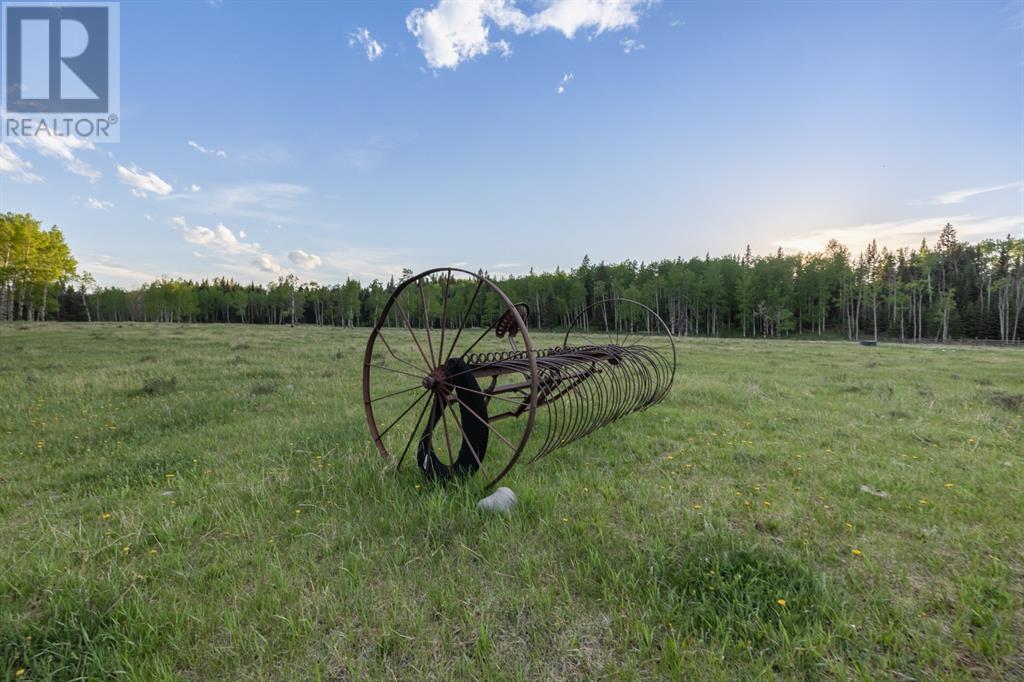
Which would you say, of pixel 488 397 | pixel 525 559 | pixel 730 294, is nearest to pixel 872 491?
pixel 525 559

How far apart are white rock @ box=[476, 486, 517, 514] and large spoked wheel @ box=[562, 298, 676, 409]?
10.2 ft

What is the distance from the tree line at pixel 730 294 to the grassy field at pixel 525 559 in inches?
1720

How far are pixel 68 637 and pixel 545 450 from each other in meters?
3.63

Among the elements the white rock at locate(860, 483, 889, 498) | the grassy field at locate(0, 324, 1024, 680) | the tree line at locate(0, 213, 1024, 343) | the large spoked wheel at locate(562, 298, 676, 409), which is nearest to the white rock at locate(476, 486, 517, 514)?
the grassy field at locate(0, 324, 1024, 680)

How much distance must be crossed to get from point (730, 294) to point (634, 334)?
2284 inches

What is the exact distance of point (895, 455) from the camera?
4.99 m

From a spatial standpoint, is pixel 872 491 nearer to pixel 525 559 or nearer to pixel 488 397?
pixel 525 559

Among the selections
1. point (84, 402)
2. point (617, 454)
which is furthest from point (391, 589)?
point (84, 402)

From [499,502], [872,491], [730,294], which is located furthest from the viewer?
[730,294]

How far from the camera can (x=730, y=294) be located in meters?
66.8

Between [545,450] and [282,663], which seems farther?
[545,450]

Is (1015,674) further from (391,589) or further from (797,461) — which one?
(391,589)

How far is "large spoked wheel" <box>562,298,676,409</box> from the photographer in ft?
25.8

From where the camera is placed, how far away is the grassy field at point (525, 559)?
7.02 ft
